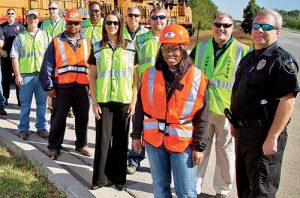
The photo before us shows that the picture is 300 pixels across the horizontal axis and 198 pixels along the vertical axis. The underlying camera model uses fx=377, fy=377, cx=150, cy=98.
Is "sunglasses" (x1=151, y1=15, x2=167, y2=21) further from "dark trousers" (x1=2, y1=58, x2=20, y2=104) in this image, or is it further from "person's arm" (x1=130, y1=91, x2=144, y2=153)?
"dark trousers" (x1=2, y1=58, x2=20, y2=104)

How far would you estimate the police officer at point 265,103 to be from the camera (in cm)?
288

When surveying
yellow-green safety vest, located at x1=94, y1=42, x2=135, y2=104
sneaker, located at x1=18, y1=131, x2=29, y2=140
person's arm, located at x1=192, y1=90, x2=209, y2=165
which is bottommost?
sneaker, located at x1=18, y1=131, x2=29, y2=140

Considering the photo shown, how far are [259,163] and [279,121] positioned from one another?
0.41 metres

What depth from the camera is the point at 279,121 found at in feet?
9.48

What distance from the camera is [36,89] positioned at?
6309 millimetres

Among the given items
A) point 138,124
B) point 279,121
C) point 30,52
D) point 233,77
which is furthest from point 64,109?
point 279,121

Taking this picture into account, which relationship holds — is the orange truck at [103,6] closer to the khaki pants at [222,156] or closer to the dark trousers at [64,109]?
the dark trousers at [64,109]

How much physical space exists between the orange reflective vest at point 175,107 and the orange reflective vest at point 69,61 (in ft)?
7.34

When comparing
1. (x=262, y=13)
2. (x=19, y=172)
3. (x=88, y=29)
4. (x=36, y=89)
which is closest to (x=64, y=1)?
(x=88, y=29)

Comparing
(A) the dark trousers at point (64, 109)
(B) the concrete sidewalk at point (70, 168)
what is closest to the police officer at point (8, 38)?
(B) the concrete sidewalk at point (70, 168)

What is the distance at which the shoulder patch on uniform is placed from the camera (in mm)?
2840

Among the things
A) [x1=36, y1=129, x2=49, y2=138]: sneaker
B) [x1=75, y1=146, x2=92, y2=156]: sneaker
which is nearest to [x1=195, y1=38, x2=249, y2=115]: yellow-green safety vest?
[x1=75, y1=146, x2=92, y2=156]: sneaker

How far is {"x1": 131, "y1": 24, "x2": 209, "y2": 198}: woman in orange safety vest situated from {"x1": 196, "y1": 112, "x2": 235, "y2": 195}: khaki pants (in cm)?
100

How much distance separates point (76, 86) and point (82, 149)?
3.16ft
